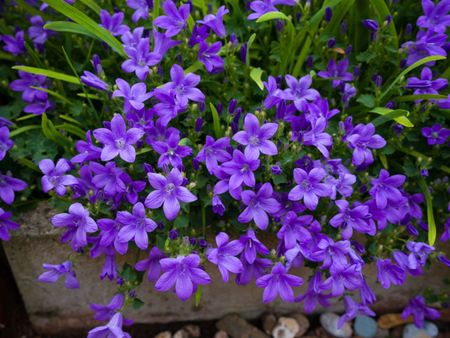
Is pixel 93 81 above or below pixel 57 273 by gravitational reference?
above

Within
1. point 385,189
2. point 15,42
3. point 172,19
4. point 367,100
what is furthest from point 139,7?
point 385,189

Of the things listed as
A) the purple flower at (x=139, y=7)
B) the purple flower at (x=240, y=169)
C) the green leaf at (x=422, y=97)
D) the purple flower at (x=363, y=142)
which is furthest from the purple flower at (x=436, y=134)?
the purple flower at (x=139, y=7)

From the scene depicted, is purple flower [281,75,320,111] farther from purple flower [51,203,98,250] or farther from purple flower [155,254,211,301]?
purple flower [51,203,98,250]

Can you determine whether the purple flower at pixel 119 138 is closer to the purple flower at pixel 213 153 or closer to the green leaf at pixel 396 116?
the purple flower at pixel 213 153

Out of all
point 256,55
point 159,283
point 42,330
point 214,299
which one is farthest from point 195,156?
point 42,330

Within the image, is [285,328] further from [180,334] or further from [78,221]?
[78,221]

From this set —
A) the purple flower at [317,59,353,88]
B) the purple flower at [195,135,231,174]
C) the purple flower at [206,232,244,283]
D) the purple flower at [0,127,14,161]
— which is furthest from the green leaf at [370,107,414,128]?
the purple flower at [0,127,14,161]
